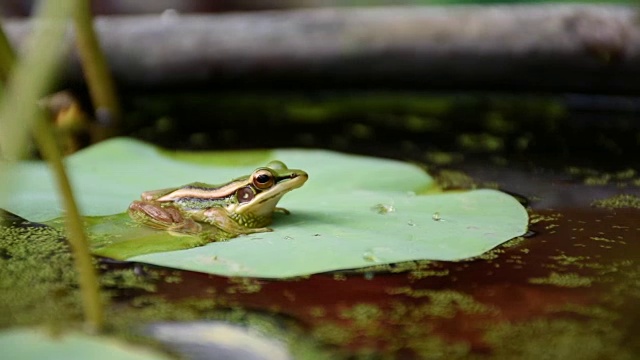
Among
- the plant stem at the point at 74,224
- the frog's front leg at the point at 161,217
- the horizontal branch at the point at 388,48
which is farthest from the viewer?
the horizontal branch at the point at 388,48


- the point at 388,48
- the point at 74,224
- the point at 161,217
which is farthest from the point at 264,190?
the point at 388,48

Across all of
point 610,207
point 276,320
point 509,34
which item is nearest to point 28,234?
point 276,320

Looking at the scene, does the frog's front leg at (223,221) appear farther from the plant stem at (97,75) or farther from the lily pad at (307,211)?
the plant stem at (97,75)

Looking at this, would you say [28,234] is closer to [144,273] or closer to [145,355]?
[144,273]

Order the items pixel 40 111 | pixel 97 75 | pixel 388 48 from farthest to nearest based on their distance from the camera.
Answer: pixel 388 48 < pixel 97 75 < pixel 40 111

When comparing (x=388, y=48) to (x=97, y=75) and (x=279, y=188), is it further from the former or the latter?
(x=279, y=188)

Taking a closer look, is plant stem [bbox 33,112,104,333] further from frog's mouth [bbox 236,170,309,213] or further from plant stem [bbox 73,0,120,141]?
plant stem [bbox 73,0,120,141]

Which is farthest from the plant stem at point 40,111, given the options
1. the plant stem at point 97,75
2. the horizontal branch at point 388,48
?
the horizontal branch at point 388,48

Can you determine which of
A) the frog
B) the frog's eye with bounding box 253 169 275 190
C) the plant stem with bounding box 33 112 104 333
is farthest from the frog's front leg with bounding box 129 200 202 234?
the plant stem with bounding box 33 112 104 333
